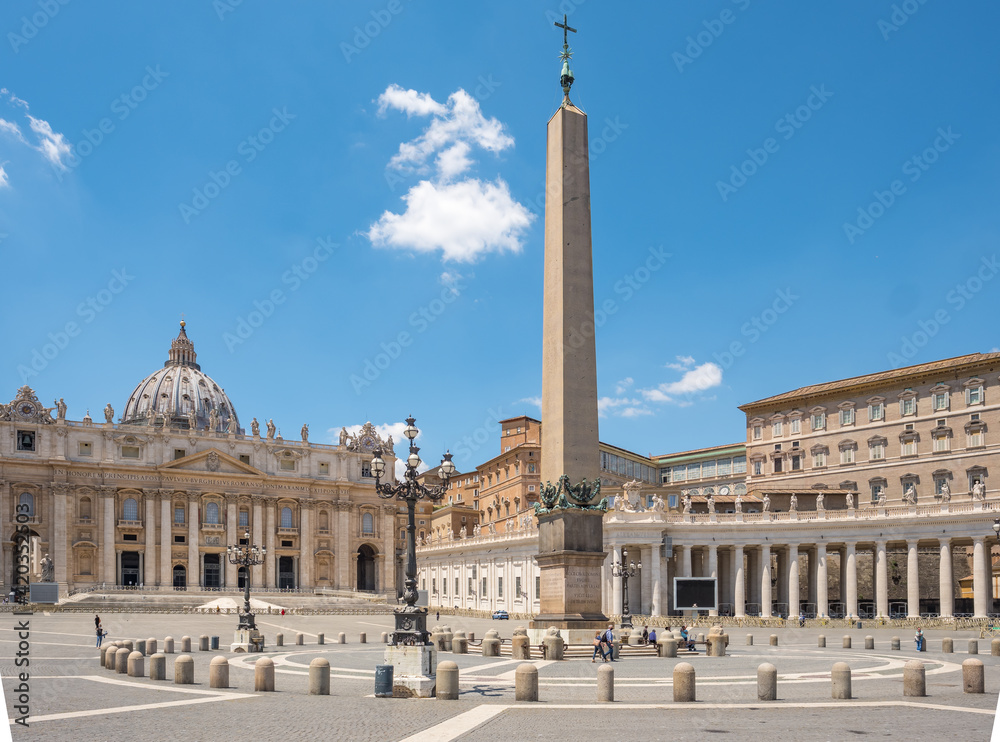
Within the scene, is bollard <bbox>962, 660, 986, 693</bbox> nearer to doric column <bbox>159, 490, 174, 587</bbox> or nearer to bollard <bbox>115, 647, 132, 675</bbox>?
bollard <bbox>115, 647, 132, 675</bbox>

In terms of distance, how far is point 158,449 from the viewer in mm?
99250

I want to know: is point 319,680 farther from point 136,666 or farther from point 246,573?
point 246,573

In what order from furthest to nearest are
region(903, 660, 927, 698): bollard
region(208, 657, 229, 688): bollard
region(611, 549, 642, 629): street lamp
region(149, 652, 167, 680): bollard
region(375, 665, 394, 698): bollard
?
region(611, 549, 642, 629): street lamp → region(149, 652, 167, 680): bollard → region(208, 657, 229, 688): bollard → region(375, 665, 394, 698): bollard → region(903, 660, 927, 698): bollard

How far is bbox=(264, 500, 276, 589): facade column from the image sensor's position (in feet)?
330

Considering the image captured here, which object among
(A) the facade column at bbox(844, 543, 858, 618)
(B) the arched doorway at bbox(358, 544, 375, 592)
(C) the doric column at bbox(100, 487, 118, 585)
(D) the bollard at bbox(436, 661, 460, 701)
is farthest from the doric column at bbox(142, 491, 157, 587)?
(D) the bollard at bbox(436, 661, 460, 701)

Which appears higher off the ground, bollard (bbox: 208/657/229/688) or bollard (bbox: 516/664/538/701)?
bollard (bbox: 516/664/538/701)

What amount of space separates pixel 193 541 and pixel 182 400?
38.3 metres

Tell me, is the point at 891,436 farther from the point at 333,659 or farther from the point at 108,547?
the point at 108,547

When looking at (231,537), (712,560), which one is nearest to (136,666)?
(712,560)

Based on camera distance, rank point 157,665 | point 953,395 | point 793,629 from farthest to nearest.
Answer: point 953,395, point 793,629, point 157,665

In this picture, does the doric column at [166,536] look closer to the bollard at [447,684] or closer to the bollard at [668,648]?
the bollard at [668,648]

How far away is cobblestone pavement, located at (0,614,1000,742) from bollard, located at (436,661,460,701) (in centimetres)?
20


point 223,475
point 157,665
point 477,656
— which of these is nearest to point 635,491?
point 477,656

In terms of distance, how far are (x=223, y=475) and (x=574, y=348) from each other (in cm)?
8040
